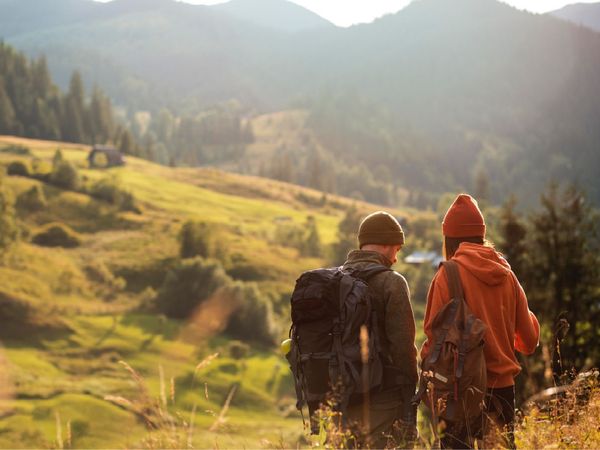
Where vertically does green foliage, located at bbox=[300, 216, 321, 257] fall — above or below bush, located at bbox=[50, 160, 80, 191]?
below

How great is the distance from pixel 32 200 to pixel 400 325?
89.7 meters

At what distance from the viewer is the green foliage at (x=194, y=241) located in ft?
268

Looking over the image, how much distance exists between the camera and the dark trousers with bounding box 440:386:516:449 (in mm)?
5207

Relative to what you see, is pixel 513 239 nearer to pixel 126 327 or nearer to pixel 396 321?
pixel 396 321

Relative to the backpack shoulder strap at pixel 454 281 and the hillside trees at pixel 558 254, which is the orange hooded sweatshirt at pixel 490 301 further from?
the hillside trees at pixel 558 254

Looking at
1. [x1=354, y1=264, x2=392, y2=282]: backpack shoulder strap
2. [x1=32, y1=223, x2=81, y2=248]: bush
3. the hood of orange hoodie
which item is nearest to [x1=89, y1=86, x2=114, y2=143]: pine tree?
[x1=32, y1=223, x2=81, y2=248]: bush

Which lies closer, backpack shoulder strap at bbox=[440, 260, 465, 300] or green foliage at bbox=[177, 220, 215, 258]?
backpack shoulder strap at bbox=[440, 260, 465, 300]

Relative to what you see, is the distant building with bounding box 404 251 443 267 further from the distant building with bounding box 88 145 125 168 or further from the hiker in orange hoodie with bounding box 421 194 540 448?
the hiker in orange hoodie with bounding box 421 194 540 448

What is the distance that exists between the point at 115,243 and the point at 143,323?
24.2 metres

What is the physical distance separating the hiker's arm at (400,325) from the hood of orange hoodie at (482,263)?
1.85 feet

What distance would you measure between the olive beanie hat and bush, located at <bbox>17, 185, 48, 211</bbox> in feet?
287

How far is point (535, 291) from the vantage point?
3338cm

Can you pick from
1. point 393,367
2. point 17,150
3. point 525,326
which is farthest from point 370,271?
point 17,150

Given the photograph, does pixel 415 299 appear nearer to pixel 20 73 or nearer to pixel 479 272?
pixel 479 272
